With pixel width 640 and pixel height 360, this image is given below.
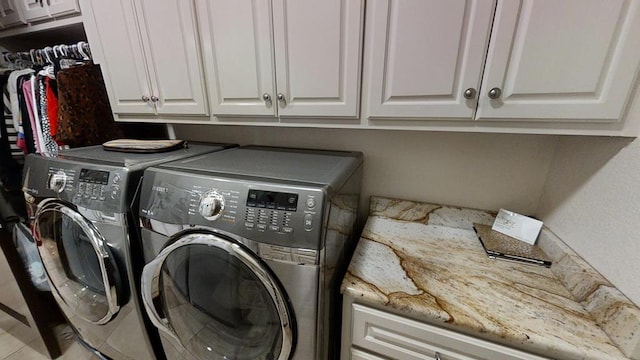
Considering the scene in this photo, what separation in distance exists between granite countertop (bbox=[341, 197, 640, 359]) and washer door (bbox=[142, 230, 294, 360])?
0.25 meters

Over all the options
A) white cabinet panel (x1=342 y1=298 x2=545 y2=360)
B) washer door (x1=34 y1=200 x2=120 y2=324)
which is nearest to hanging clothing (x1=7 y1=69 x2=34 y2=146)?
washer door (x1=34 y1=200 x2=120 y2=324)

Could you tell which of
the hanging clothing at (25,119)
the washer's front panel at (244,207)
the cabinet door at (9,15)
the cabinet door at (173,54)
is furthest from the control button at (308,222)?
the cabinet door at (9,15)

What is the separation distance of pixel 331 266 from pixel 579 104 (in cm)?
84

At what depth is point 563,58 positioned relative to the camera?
647 millimetres

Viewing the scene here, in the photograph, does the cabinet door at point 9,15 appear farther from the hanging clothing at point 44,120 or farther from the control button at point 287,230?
the control button at point 287,230

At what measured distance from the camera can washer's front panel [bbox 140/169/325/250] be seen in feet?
2.16

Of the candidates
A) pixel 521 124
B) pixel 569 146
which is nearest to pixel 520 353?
pixel 521 124

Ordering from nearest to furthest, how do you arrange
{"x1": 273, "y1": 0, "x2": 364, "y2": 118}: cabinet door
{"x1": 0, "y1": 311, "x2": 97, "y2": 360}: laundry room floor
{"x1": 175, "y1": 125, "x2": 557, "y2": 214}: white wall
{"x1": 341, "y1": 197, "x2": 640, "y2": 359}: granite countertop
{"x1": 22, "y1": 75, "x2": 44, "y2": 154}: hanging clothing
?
{"x1": 341, "y1": 197, "x2": 640, "y2": 359}: granite countertop, {"x1": 273, "y1": 0, "x2": 364, "y2": 118}: cabinet door, {"x1": 175, "y1": 125, "x2": 557, "y2": 214}: white wall, {"x1": 22, "y1": 75, "x2": 44, "y2": 154}: hanging clothing, {"x1": 0, "y1": 311, "x2": 97, "y2": 360}: laundry room floor

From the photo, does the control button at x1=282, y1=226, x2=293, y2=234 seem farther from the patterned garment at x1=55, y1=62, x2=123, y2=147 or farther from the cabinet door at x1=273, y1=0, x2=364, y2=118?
the patterned garment at x1=55, y1=62, x2=123, y2=147

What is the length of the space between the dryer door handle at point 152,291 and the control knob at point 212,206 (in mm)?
289

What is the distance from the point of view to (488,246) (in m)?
0.97

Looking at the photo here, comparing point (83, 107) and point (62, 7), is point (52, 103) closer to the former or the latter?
point (83, 107)

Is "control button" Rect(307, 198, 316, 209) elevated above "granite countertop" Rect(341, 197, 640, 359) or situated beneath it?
elevated above

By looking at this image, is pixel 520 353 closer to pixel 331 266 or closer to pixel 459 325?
pixel 459 325
